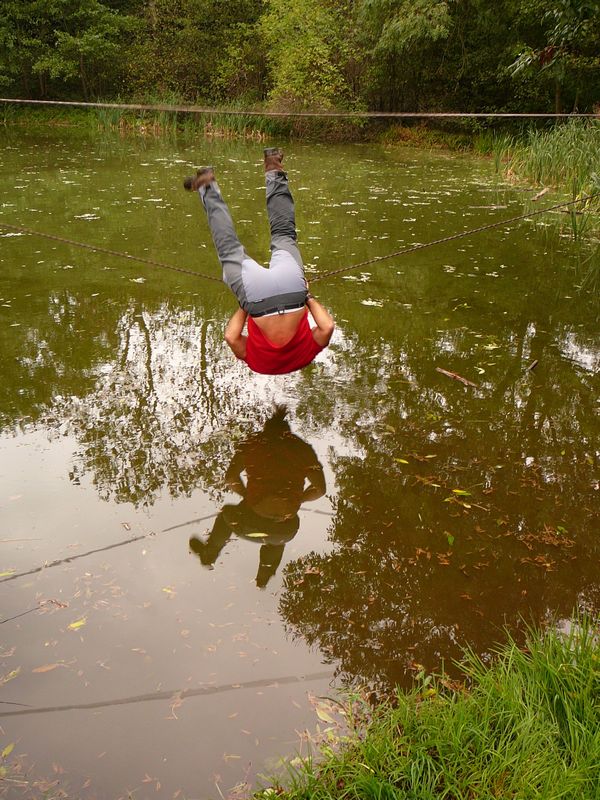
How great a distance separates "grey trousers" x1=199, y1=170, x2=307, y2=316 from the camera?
3289 mm

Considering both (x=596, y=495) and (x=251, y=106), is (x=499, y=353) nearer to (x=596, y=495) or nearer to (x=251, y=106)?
(x=596, y=495)

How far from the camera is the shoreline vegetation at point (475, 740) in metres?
1.64

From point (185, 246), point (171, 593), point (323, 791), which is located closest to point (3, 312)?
point (185, 246)

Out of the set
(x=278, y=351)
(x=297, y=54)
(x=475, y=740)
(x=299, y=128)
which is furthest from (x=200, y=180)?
(x=297, y=54)

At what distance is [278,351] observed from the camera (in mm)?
3318

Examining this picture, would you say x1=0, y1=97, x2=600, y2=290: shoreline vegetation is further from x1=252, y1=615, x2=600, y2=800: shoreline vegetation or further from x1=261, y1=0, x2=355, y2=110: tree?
x1=252, y1=615, x2=600, y2=800: shoreline vegetation

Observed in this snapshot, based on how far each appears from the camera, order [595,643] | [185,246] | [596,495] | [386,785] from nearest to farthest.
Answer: [386,785], [595,643], [596,495], [185,246]

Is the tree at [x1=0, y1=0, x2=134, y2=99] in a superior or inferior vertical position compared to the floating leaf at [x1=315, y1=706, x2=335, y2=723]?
superior

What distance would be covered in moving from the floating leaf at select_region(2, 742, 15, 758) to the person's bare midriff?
6.62 feet

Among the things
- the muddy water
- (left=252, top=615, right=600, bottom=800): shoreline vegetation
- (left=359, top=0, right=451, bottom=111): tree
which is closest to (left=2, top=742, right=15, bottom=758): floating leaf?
the muddy water

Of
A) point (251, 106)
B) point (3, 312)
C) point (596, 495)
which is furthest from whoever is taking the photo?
point (251, 106)

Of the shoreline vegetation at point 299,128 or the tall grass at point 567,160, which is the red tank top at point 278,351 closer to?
the tall grass at point 567,160

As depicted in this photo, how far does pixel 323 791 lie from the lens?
1.68m

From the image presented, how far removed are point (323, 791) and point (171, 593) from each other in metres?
0.92
